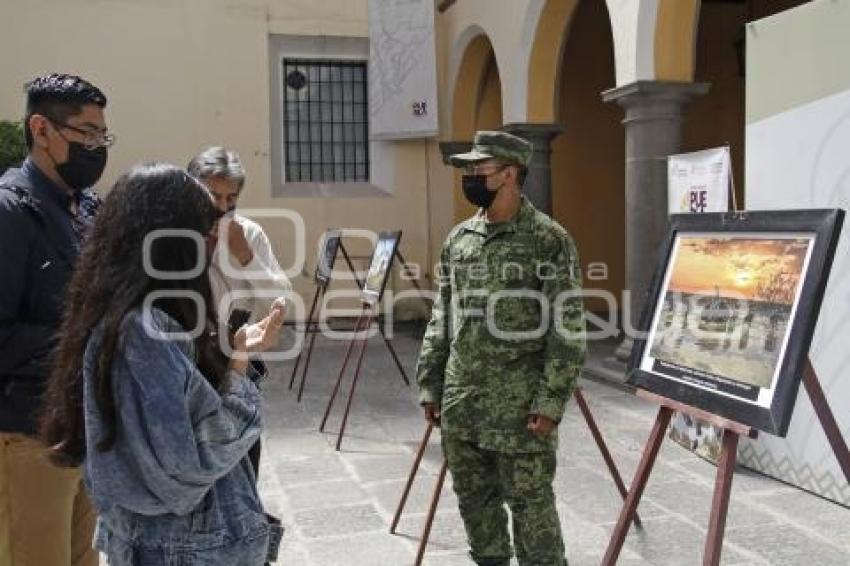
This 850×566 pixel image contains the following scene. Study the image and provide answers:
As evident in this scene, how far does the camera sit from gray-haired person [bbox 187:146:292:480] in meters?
2.98

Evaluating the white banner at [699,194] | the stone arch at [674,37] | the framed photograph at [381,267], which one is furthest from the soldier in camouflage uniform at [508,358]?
the stone arch at [674,37]

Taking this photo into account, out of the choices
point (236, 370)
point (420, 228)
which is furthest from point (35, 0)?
point (236, 370)

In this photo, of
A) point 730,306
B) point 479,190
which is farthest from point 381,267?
point 730,306

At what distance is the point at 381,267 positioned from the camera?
6.31m

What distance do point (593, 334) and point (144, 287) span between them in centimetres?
897

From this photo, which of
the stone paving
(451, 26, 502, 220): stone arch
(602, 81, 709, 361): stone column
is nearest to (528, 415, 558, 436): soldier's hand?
the stone paving

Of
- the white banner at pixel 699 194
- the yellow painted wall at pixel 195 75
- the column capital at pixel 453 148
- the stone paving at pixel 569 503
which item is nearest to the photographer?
the stone paving at pixel 569 503

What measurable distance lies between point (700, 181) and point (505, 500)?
2869 mm

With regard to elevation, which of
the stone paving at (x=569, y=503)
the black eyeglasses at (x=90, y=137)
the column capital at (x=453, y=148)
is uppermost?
the column capital at (x=453, y=148)

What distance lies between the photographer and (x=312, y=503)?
4.47 meters

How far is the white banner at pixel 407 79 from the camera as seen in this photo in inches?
471

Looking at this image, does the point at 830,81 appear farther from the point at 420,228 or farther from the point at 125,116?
the point at 125,116

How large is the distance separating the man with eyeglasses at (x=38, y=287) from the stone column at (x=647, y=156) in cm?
526

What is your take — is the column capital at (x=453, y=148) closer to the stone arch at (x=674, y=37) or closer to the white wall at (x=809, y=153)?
the stone arch at (x=674, y=37)
